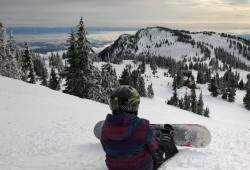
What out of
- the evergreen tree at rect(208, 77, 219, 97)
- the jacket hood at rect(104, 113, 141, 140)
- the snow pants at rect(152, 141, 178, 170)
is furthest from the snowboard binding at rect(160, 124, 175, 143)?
the evergreen tree at rect(208, 77, 219, 97)

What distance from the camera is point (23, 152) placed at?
1052cm

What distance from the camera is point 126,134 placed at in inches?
230

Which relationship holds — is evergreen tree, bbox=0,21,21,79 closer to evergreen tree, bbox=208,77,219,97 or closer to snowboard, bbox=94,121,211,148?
snowboard, bbox=94,121,211,148

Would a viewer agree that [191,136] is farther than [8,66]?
No

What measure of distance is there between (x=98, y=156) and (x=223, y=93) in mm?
147368

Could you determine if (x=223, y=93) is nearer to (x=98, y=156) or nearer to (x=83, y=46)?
(x=83, y=46)

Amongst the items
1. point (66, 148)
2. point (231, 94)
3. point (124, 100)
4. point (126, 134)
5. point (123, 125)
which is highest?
point (124, 100)

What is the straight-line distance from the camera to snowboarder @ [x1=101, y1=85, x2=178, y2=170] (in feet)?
19.1

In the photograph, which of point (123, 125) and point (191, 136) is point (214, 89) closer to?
point (191, 136)

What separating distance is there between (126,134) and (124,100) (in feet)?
2.13

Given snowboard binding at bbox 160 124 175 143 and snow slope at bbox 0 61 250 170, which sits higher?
snowboard binding at bbox 160 124 175 143

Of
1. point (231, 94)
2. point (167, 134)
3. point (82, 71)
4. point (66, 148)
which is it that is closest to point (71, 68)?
point (82, 71)

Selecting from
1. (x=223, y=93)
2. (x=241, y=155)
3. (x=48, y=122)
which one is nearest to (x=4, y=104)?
(x=48, y=122)

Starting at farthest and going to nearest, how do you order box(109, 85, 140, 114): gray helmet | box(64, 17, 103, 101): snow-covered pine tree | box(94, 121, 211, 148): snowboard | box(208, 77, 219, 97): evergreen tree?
1. box(208, 77, 219, 97): evergreen tree
2. box(64, 17, 103, 101): snow-covered pine tree
3. box(94, 121, 211, 148): snowboard
4. box(109, 85, 140, 114): gray helmet
